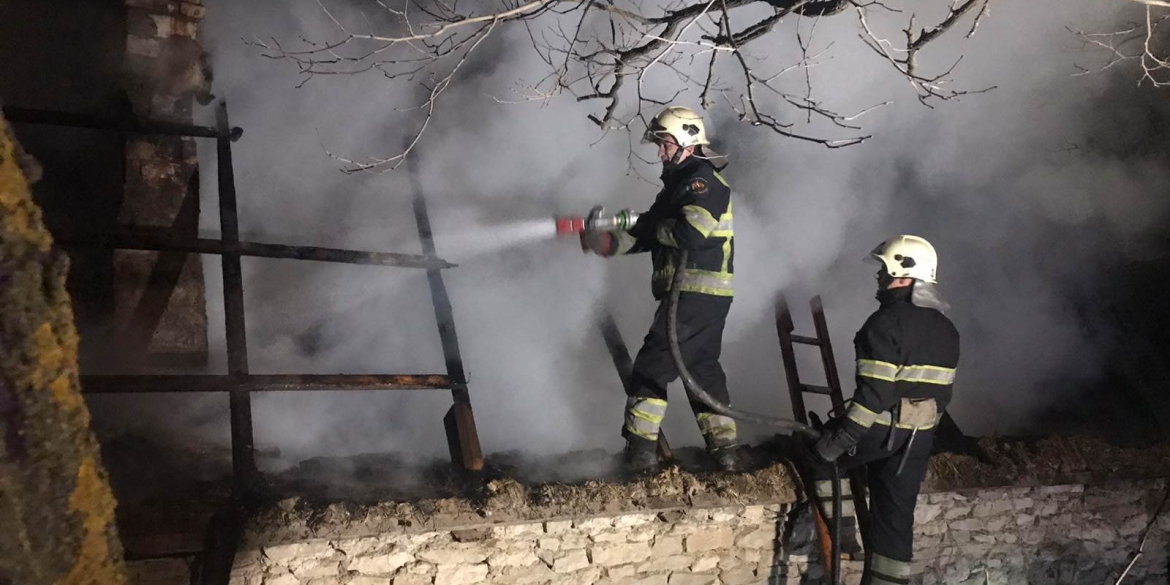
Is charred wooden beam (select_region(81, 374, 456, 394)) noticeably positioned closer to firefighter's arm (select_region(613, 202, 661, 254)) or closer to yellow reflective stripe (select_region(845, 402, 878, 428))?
firefighter's arm (select_region(613, 202, 661, 254))

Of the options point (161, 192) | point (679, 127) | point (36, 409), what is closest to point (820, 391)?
point (679, 127)

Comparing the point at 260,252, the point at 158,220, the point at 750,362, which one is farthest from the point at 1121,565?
the point at 158,220

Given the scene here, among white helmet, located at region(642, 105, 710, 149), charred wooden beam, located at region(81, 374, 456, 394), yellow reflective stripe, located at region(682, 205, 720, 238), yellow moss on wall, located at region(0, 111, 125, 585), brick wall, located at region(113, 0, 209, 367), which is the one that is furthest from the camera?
brick wall, located at region(113, 0, 209, 367)

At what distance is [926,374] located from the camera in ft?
11.9

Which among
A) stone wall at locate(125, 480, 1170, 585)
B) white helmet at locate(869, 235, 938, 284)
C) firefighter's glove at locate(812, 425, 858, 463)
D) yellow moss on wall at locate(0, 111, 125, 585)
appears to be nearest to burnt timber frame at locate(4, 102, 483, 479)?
stone wall at locate(125, 480, 1170, 585)

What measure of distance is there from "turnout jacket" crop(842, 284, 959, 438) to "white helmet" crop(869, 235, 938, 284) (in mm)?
110

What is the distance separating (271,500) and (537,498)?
51.9 inches

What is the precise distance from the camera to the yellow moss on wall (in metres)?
1.66

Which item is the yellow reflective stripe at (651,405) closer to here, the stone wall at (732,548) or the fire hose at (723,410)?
the fire hose at (723,410)

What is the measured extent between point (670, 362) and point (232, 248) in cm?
261

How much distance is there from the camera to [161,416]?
15.1ft

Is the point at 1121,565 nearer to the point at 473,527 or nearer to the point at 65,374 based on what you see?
the point at 473,527

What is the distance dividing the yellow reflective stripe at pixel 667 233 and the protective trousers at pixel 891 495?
59.9 inches

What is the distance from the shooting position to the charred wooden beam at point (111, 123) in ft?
13.3
